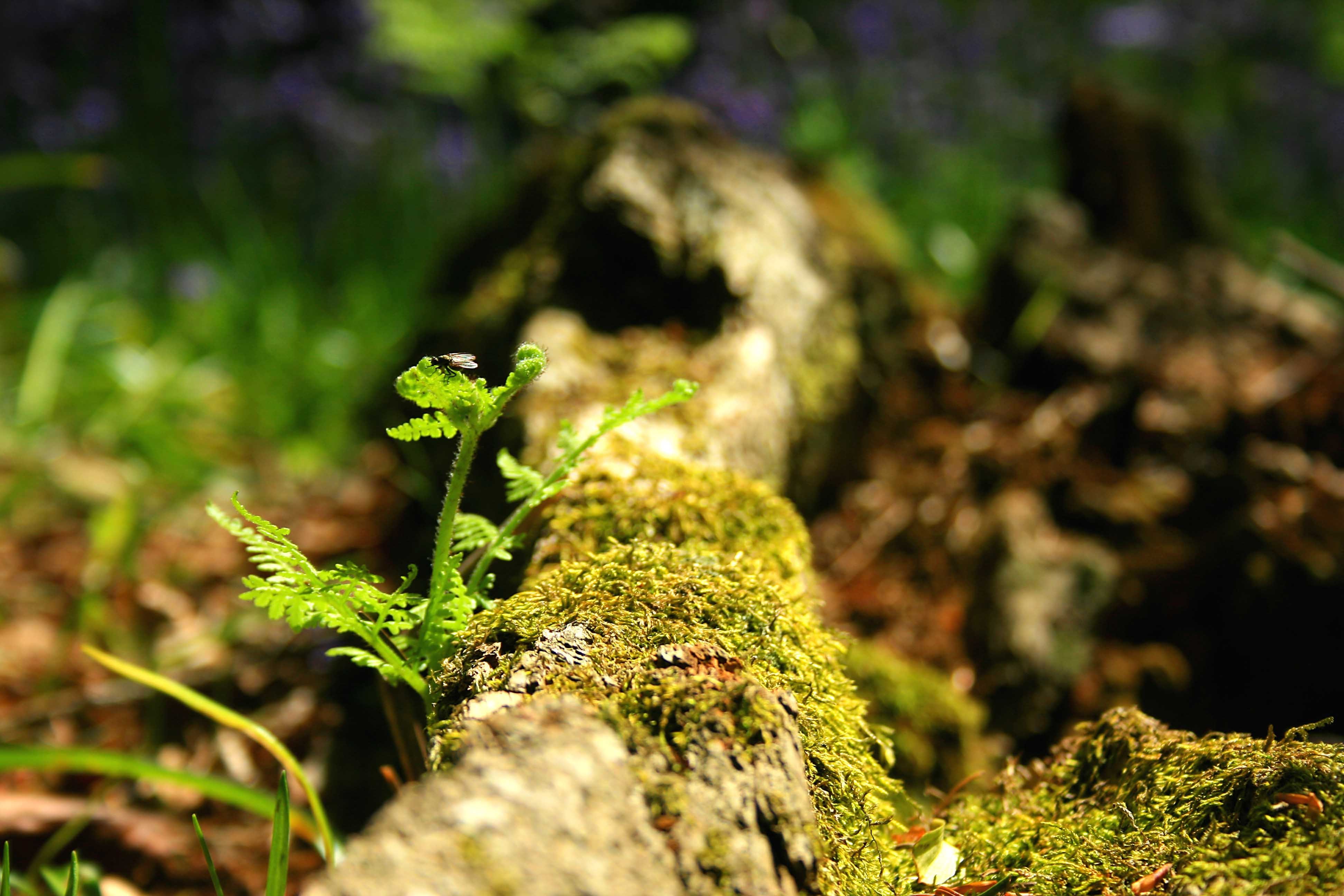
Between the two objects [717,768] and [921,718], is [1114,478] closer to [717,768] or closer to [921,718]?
[921,718]

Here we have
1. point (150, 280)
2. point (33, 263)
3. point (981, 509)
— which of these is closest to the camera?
point (981, 509)

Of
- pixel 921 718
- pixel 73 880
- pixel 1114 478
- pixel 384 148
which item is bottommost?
pixel 384 148

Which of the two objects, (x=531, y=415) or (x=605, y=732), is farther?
(x=531, y=415)

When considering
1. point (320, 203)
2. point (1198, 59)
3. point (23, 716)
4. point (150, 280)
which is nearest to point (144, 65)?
point (320, 203)

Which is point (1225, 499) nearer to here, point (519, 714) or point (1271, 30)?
point (519, 714)

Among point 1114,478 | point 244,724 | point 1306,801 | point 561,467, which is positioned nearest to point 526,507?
point 561,467

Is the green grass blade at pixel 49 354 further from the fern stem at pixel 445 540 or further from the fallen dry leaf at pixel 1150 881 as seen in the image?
the fallen dry leaf at pixel 1150 881

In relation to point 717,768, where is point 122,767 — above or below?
below
